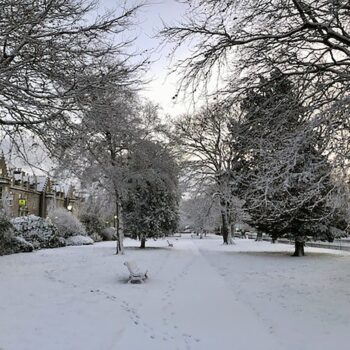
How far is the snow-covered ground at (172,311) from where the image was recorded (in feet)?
22.7

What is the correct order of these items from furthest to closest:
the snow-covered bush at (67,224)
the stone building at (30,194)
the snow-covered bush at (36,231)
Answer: the stone building at (30,194)
the snow-covered bush at (67,224)
the snow-covered bush at (36,231)

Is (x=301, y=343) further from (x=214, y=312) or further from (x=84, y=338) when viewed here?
(x=84, y=338)

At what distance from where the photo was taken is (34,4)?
20.4ft

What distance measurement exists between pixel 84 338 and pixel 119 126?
390 cm

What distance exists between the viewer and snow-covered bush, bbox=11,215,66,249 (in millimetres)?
29469

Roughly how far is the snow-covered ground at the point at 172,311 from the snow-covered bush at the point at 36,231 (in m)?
15.1

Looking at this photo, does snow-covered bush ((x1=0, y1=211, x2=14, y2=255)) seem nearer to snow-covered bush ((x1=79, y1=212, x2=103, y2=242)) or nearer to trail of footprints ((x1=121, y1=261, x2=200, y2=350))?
trail of footprints ((x1=121, y1=261, x2=200, y2=350))

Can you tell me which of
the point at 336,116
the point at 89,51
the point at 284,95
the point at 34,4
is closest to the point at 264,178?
the point at 336,116

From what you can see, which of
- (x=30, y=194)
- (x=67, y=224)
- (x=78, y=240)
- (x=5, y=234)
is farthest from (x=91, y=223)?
(x=30, y=194)

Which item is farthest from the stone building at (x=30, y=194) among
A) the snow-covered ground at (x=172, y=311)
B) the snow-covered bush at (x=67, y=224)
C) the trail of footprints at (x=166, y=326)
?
the trail of footprints at (x=166, y=326)

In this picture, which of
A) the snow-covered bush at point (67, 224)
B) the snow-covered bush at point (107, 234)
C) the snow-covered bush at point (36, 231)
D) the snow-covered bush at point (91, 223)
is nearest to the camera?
the snow-covered bush at point (36, 231)

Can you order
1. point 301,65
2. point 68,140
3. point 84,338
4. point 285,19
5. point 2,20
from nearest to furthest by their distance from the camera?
point 2,20 → point 84,338 → point 68,140 → point 285,19 → point 301,65

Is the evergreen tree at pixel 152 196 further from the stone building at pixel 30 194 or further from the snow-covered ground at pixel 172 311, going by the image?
the stone building at pixel 30 194

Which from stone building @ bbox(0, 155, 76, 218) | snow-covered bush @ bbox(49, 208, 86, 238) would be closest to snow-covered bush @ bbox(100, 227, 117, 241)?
snow-covered bush @ bbox(49, 208, 86, 238)
